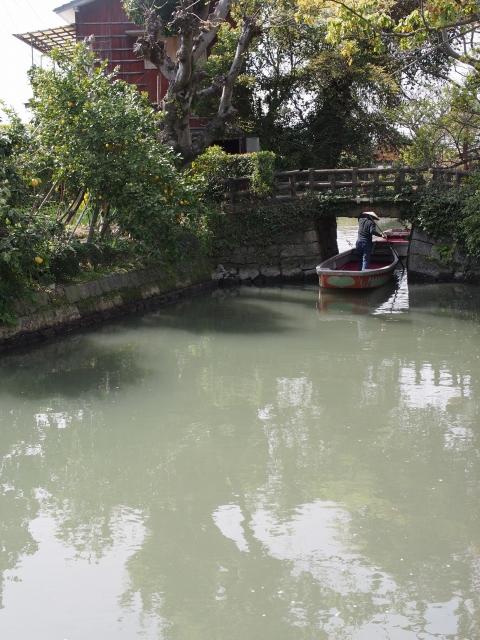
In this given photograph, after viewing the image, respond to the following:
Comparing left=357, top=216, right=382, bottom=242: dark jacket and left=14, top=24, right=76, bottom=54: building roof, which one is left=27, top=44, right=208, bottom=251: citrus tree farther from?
left=14, top=24, right=76, bottom=54: building roof

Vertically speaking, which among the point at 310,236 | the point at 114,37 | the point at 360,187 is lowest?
the point at 310,236

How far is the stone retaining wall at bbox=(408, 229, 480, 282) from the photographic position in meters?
20.6

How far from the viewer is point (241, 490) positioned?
24.9 feet

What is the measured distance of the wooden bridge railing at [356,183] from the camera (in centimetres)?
2134

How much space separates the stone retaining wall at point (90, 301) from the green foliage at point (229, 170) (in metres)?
3.01

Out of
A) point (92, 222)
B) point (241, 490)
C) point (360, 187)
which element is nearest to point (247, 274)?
point (360, 187)

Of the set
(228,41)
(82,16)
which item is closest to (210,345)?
(228,41)

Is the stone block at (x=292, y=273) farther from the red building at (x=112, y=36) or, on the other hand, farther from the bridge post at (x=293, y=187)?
the red building at (x=112, y=36)

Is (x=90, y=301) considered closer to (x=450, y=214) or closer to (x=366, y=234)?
(x=366, y=234)

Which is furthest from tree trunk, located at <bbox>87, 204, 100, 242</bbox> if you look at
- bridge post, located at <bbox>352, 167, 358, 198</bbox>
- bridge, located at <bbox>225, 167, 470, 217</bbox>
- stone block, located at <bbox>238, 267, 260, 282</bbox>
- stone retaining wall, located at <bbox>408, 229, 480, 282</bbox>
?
stone retaining wall, located at <bbox>408, 229, 480, 282</bbox>

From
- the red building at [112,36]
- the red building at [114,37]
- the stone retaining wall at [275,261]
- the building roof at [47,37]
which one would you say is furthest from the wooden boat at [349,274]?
the building roof at [47,37]

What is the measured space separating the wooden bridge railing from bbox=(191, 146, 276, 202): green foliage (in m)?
0.23

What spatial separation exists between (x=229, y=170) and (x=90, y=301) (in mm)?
7991

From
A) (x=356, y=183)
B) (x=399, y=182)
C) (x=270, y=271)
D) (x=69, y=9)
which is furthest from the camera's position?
(x=69, y=9)
